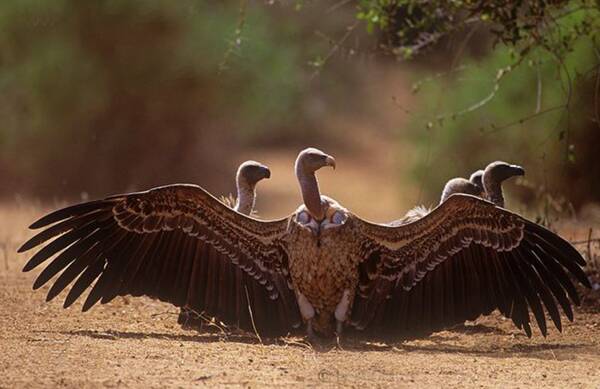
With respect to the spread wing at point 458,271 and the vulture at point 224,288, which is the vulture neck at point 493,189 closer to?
the spread wing at point 458,271

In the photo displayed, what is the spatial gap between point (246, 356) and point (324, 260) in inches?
53.2

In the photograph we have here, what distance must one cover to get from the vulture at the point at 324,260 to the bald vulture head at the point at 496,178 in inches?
84.5

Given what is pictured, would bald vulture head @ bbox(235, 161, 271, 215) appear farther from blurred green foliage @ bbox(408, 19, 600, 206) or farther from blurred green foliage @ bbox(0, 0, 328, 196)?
blurred green foliage @ bbox(0, 0, 328, 196)

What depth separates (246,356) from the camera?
25.1 feet

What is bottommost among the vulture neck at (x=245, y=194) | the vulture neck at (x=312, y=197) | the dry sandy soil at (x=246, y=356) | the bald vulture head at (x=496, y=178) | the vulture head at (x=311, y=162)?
the dry sandy soil at (x=246, y=356)

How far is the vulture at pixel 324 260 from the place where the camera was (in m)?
8.77

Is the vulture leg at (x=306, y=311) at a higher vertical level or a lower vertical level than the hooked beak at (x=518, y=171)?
lower

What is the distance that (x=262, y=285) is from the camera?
9.02m

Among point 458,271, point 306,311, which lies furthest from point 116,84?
point 458,271

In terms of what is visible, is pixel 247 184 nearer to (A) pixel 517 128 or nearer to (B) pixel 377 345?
(B) pixel 377 345

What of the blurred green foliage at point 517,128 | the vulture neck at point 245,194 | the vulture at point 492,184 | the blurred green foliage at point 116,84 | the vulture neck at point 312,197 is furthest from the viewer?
the blurred green foliage at point 116,84

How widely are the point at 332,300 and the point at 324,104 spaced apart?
2616 centimetres

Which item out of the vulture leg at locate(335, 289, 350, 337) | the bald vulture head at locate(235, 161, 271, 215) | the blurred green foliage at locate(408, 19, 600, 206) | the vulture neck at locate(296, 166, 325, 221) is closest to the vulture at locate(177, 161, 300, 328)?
the vulture leg at locate(335, 289, 350, 337)

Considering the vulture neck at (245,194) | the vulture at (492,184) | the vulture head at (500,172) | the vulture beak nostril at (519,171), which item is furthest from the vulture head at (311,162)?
the vulture head at (500,172)
